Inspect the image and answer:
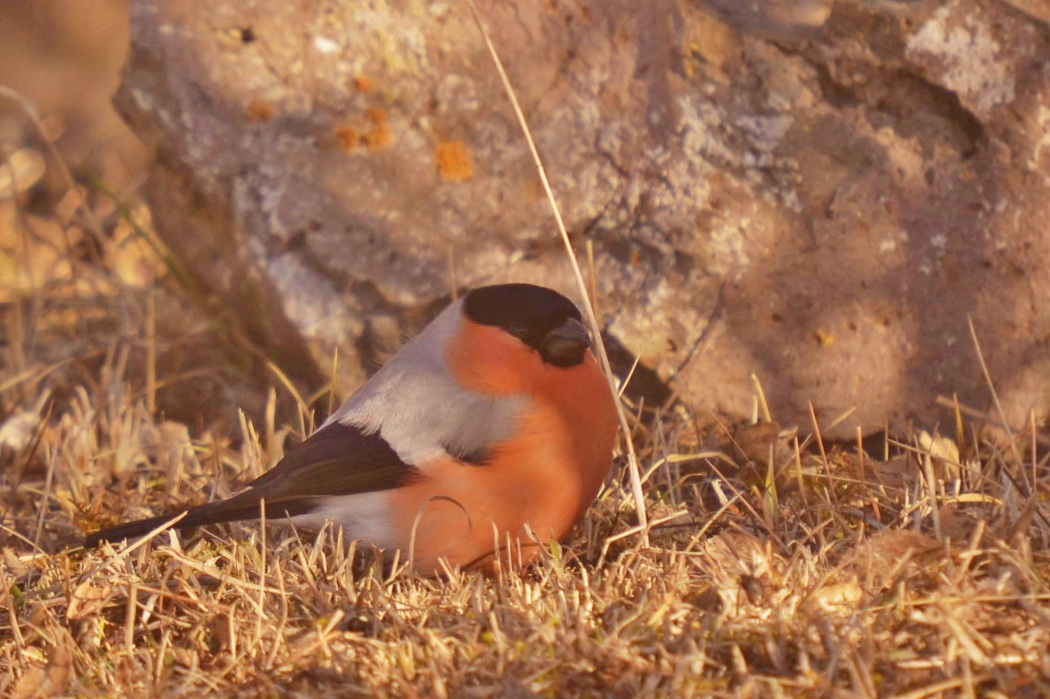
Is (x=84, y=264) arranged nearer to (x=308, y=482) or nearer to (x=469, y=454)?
(x=308, y=482)

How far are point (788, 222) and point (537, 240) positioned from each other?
87cm

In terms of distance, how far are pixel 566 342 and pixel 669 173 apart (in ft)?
3.25

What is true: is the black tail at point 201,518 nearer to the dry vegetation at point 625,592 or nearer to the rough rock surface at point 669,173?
the dry vegetation at point 625,592

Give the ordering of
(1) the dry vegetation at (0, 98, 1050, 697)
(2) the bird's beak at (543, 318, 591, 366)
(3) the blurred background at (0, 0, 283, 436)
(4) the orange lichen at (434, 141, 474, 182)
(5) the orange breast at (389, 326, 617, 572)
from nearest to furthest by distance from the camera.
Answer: (1) the dry vegetation at (0, 98, 1050, 697)
(5) the orange breast at (389, 326, 617, 572)
(2) the bird's beak at (543, 318, 591, 366)
(4) the orange lichen at (434, 141, 474, 182)
(3) the blurred background at (0, 0, 283, 436)

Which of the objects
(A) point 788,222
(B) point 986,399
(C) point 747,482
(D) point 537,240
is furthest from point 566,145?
(B) point 986,399

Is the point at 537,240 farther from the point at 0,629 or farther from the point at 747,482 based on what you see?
the point at 0,629

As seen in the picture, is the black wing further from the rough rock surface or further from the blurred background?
the blurred background

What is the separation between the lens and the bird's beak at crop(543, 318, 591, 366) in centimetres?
323

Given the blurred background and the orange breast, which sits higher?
the orange breast

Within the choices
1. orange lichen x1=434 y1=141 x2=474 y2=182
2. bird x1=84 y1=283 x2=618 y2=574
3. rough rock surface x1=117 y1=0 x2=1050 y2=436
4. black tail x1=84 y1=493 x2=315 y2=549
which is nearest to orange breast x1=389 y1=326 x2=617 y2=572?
bird x1=84 y1=283 x2=618 y2=574

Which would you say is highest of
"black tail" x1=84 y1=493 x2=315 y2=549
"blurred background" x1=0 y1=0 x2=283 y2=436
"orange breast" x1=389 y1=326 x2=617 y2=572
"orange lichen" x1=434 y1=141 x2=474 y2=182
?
"orange lichen" x1=434 y1=141 x2=474 y2=182

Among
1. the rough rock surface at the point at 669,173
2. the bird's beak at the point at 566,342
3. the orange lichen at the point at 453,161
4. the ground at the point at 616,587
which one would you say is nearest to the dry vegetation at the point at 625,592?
the ground at the point at 616,587

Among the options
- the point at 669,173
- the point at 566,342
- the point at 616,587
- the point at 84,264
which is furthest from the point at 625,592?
the point at 84,264

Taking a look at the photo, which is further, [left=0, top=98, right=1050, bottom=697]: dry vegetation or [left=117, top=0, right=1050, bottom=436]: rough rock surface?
[left=117, top=0, right=1050, bottom=436]: rough rock surface
